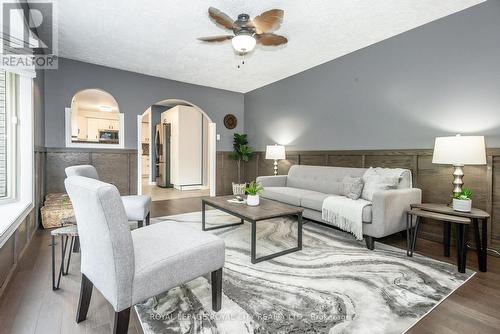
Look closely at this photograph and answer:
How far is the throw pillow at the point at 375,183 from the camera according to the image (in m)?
2.87

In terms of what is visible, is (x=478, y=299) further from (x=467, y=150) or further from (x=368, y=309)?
(x=467, y=150)

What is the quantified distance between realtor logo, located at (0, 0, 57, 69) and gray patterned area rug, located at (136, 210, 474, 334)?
2082 mm

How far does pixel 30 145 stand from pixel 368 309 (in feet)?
11.6

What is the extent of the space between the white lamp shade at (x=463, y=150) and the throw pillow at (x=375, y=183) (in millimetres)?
525

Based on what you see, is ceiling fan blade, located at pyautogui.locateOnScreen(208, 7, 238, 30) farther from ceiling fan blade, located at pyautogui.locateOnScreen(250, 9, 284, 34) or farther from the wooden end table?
the wooden end table

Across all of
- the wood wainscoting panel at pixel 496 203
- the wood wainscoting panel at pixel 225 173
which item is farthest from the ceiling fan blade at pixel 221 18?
the wood wainscoting panel at pixel 225 173

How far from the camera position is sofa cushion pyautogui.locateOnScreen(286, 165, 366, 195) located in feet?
12.0

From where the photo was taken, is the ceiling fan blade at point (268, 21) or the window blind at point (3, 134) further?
the window blind at point (3, 134)

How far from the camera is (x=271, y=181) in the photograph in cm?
442

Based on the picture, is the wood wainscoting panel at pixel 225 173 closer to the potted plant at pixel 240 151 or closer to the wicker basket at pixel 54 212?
the potted plant at pixel 240 151

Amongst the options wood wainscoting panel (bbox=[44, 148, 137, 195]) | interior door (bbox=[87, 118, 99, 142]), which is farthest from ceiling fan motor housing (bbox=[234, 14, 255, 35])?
interior door (bbox=[87, 118, 99, 142])

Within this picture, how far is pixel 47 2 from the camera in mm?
2641

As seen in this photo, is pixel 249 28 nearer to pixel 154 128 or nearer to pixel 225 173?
pixel 225 173

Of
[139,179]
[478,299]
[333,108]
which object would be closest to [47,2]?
[139,179]
